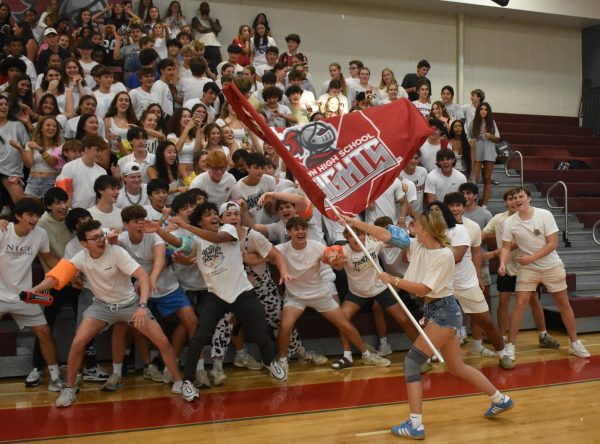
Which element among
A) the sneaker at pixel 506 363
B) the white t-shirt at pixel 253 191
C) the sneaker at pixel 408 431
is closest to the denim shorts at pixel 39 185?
the white t-shirt at pixel 253 191

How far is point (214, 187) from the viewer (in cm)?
778

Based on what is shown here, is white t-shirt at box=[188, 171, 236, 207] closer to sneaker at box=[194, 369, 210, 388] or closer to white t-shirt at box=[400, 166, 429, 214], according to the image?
sneaker at box=[194, 369, 210, 388]

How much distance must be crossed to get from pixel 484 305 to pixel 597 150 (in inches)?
363

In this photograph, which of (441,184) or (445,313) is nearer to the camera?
(445,313)

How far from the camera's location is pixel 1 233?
6.77 m

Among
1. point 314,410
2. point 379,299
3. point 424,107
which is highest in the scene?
point 424,107

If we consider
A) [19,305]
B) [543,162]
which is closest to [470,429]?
[19,305]

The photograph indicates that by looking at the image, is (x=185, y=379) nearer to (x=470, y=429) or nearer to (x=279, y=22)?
(x=470, y=429)

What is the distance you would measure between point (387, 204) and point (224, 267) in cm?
265

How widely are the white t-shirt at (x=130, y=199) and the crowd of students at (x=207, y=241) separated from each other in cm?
2

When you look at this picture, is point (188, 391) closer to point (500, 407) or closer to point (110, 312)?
point (110, 312)

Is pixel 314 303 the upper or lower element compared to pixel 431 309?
lower

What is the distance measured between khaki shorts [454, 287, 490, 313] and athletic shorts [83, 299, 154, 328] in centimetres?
312

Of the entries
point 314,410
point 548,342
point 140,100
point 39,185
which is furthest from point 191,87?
point 314,410
